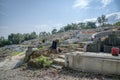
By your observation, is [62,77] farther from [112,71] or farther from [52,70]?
[112,71]

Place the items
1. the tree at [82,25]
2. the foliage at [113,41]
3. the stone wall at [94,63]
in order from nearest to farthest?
1. the stone wall at [94,63]
2. the foliage at [113,41]
3. the tree at [82,25]

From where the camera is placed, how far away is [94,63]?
5.60 m

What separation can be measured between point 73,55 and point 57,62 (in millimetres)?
1160

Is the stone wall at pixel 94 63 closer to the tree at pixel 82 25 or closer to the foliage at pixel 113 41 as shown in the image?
the foliage at pixel 113 41

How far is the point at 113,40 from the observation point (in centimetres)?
721

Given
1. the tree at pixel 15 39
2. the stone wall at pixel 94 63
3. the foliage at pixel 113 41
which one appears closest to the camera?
the stone wall at pixel 94 63

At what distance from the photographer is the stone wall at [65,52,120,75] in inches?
204

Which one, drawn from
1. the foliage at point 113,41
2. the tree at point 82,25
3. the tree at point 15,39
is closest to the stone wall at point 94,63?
the foliage at point 113,41

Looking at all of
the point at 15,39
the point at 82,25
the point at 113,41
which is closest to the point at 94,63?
the point at 113,41

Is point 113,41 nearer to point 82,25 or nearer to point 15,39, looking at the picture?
point 15,39

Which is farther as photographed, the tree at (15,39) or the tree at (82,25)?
the tree at (82,25)

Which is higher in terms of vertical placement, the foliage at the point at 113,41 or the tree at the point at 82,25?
the tree at the point at 82,25

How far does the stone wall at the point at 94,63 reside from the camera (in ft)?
17.0

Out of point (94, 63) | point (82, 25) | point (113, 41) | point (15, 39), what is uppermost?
point (82, 25)
